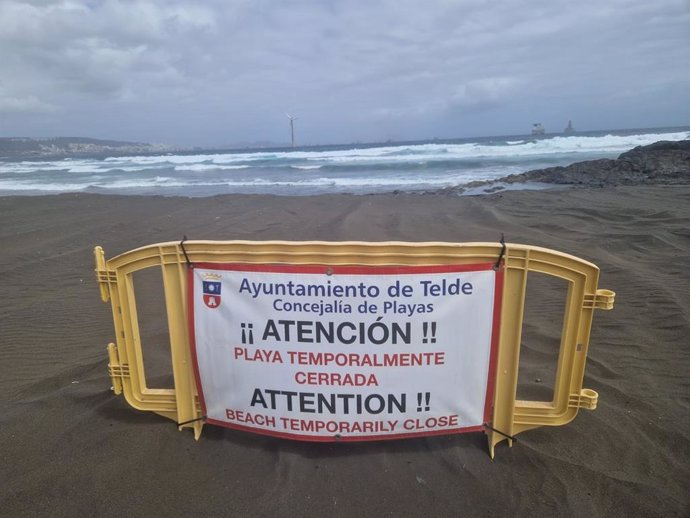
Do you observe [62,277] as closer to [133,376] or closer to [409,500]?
→ [133,376]

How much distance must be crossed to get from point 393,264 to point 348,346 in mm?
526

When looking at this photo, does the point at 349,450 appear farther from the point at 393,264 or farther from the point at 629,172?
the point at 629,172

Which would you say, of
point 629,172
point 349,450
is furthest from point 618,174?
point 349,450

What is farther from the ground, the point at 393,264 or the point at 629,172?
the point at 393,264

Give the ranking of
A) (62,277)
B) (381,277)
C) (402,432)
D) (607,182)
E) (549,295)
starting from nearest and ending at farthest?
(381,277)
(402,432)
(549,295)
(62,277)
(607,182)

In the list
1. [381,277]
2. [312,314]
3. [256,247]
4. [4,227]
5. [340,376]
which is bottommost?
[4,227]

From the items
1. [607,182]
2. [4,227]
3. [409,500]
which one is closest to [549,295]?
[409,500]

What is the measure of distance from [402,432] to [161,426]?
1.55 m

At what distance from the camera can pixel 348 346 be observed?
2.39 meters

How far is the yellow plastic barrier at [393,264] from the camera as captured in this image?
7.47ft

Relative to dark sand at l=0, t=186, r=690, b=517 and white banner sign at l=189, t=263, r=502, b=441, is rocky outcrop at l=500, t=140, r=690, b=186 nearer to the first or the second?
dark sand at l=0, t=186, r=690, b=517

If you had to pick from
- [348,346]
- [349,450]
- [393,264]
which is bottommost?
[349,450]

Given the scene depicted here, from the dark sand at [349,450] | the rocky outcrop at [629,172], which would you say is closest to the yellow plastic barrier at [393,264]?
the dark sand at [349,450]

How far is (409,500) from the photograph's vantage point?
90.9 inches
